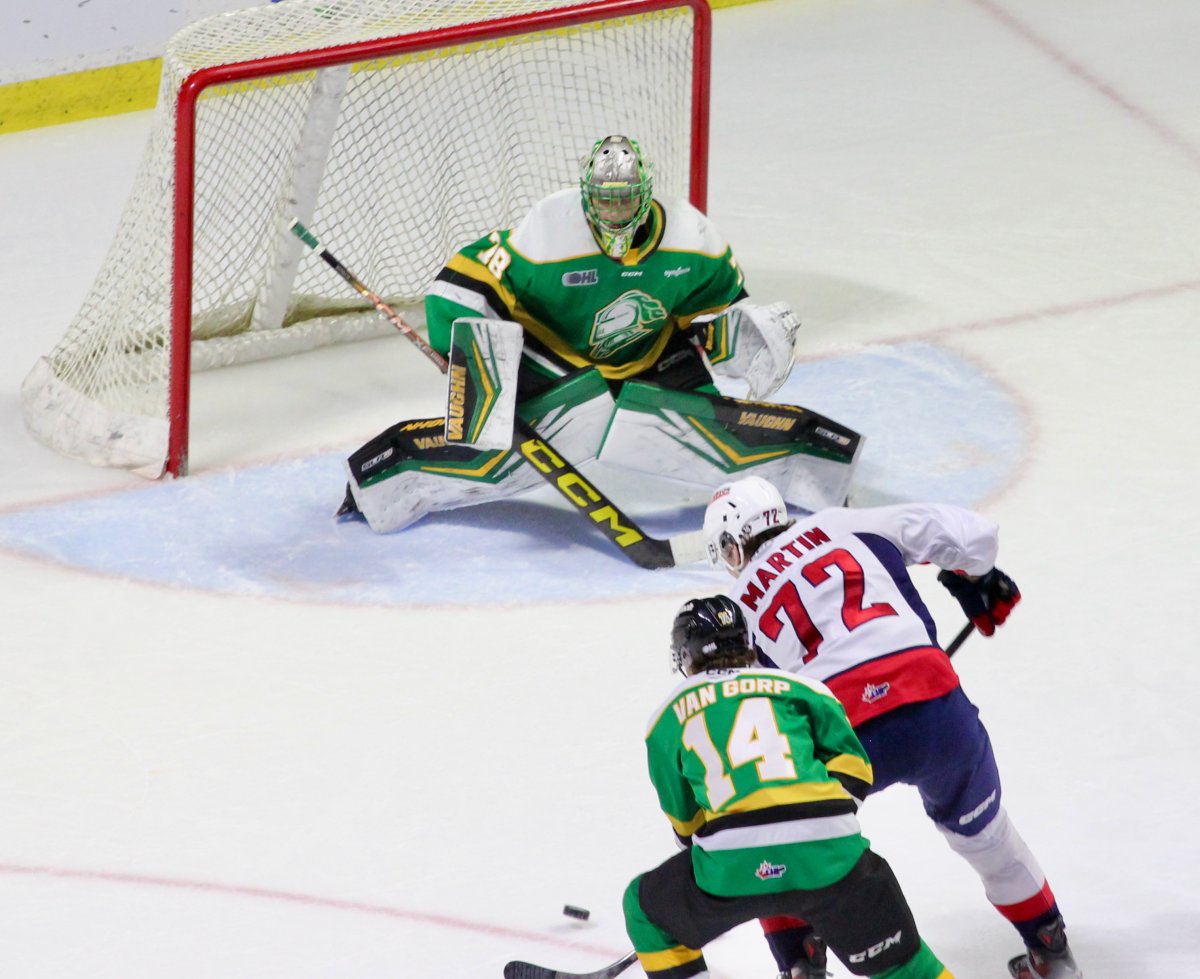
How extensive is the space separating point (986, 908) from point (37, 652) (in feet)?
6.07

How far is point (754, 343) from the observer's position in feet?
15.1

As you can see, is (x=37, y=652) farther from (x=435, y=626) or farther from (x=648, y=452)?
(x=648, y=452)

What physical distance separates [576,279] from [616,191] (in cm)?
25

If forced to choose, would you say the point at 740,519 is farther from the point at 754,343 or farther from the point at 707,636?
the point at 754,343

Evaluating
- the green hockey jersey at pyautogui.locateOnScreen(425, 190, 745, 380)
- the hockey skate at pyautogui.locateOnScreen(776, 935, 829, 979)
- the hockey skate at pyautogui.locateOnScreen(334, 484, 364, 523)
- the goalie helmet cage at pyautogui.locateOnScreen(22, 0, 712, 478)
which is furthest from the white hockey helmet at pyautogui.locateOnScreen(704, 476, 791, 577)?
the goalie helmet cage at pyautogui.locateOnScreen(22, 0, 712, 478)

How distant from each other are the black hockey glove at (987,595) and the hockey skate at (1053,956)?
1.45 feet

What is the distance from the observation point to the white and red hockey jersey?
9.67 feet

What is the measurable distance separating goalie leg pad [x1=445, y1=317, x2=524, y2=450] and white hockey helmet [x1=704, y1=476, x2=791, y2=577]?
1282 millimetres

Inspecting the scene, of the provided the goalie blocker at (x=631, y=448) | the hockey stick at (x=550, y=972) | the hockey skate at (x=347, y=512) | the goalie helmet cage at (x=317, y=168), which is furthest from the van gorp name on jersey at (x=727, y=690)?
Result: the goalie helmet cage at (x=317, y=168)

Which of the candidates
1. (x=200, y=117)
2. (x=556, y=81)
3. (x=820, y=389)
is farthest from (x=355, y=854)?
(x=556, y=81)

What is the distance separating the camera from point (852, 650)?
2.96 metres

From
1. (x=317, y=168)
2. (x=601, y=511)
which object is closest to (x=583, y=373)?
(x=601, y=511)

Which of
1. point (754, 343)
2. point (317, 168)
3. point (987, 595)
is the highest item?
point (987, 595)

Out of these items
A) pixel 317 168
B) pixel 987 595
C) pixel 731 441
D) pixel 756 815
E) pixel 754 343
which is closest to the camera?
pixel 756 815
